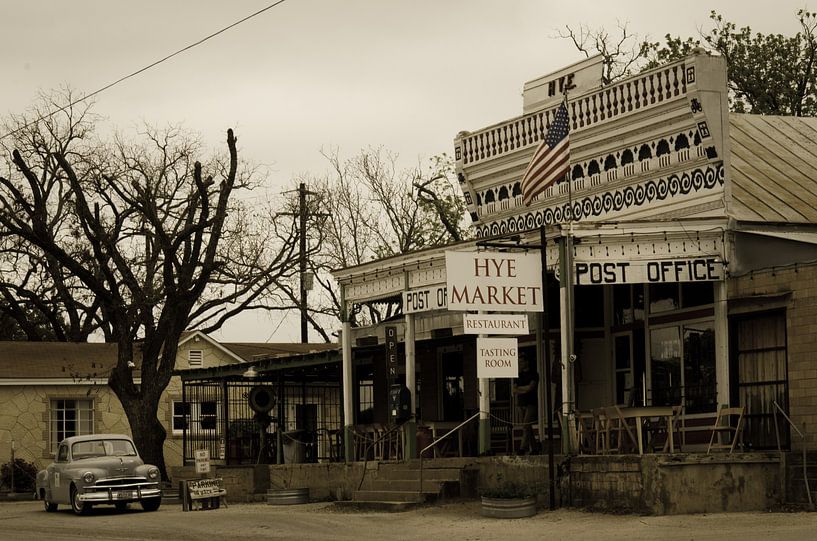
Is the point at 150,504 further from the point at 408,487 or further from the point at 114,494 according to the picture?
the point at 408,487

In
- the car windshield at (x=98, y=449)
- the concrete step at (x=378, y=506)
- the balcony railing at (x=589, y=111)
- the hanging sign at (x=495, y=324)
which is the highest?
the balcony railing at (x=589, y=111)

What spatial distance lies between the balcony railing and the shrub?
17441mm

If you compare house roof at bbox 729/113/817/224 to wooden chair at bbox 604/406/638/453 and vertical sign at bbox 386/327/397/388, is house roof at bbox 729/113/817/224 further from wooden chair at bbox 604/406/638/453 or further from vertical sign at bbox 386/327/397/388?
vertical sign at bbox 386/327/397/388

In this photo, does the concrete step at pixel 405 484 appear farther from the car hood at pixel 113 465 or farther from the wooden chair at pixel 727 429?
the car hood at pixel 113 465

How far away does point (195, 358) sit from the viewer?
44406 millimetres

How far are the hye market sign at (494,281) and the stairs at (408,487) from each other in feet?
10.3

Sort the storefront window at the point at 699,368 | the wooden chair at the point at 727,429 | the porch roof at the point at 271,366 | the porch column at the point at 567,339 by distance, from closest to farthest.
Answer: the wooden chair at the point at 727,429 < the porch column at the point at 567,339 < the storefront window at the point at 699,368 < the porch roof at the point at 271,366

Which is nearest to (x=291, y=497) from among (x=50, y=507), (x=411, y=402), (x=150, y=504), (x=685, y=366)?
(x=150, y=504)

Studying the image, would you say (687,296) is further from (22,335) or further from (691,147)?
(22,335)

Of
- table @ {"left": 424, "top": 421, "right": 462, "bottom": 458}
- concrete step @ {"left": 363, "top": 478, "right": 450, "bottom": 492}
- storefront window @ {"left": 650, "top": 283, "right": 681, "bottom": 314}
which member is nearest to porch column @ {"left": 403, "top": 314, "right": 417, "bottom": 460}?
table @ {"left": 424, "top": 421, "right": 462, "bottom": 458}

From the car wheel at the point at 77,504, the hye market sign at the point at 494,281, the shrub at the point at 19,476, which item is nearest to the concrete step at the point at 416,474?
the hye market sign at the point at 494,281

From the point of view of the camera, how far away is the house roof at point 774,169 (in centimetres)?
2248

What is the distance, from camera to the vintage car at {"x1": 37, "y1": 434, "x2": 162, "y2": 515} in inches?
1004

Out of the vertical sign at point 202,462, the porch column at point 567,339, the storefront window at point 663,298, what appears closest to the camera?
the porch column at point 567,339
